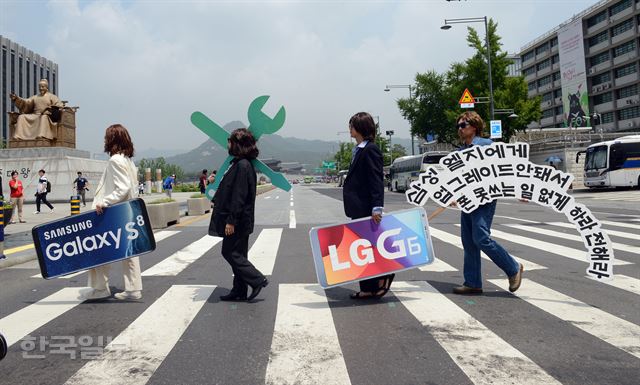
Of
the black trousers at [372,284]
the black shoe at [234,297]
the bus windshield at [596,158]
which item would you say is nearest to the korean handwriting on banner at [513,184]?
the black trousers at [372,284]

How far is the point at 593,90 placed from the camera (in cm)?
6244

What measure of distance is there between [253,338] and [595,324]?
2.79m

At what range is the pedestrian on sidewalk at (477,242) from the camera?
15.0 ft

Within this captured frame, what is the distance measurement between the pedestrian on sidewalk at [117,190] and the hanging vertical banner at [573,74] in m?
66.4

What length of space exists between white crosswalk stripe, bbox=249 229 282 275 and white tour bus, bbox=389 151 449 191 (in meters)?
23.8

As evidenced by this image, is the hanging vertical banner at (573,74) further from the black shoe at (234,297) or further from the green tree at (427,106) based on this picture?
the black shoe at (234,297)

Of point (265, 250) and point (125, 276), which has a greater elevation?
point (125, 276)

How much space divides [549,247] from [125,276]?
263 inches

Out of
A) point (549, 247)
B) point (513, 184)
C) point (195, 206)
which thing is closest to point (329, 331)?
point (513, 184)

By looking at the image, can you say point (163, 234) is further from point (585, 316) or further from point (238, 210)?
point (585, 316)

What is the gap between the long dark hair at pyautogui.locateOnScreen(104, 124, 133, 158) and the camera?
480 centimetres

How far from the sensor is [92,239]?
15.5 feet

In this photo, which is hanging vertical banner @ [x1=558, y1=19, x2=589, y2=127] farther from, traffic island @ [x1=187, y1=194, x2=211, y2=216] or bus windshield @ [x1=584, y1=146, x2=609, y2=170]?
traffic island @ [x1=187, y1=194, x2=211, y2=216]

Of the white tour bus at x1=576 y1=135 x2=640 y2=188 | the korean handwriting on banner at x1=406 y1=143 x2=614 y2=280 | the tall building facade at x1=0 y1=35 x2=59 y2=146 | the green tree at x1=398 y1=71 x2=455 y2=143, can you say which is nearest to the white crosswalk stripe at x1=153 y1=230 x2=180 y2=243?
the korean handwriting on banner at x1=406 y1=143 x2=614 y2=280
